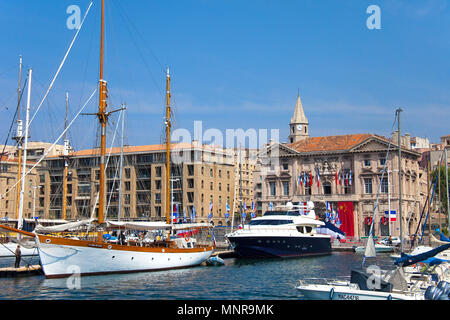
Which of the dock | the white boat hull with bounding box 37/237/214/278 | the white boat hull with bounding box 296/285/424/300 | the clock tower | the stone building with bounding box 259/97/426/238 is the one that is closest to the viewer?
the white boat hull with bounding box 296/285/424/300

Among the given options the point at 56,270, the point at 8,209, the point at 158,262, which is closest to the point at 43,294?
the point at 56,270

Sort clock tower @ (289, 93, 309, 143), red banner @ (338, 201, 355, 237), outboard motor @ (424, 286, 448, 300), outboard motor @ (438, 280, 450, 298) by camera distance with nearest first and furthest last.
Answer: outboard motor @ (424, 286, 448, 300), outboard motor @ (438, 280, 450, 298), red banner @ (338, 201, 355, 237), clock tower @ (289, 93, 309, 143)

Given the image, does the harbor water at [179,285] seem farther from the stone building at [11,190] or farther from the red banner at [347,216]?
the stone building at [11,190]

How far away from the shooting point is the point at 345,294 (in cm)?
2133

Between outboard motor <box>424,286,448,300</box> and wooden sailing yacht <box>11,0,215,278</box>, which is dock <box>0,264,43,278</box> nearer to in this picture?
wooden sailing yacht <box>11,0,215,278</box>

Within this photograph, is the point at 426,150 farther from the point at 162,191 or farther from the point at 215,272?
the point at 215,272

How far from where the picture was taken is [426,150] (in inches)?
5438

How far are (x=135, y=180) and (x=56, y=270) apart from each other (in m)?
69.8

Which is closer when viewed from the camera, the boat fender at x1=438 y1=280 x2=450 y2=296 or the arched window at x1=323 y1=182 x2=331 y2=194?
the boat fender at x1=438 y1=280 x2=450 y2=296

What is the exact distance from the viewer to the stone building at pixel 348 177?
83188 mm

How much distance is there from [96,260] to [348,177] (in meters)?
58.3

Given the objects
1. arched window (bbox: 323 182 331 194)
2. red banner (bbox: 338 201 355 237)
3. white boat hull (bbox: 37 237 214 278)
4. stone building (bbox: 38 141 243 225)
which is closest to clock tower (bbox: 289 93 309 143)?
stone building (bbox: 38 141 243 225)

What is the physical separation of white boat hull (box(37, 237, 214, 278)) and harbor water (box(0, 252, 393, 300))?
2.16ft

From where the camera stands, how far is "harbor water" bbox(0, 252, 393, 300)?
1068 inches
